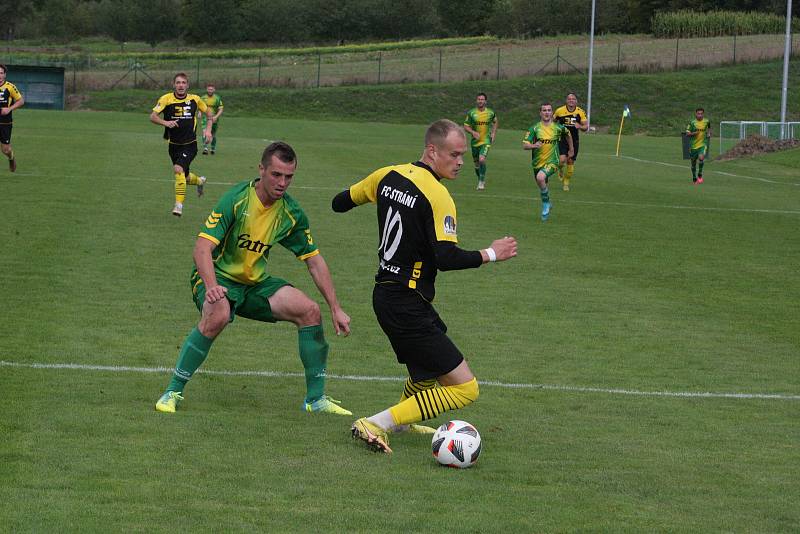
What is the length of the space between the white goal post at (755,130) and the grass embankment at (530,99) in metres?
9.31

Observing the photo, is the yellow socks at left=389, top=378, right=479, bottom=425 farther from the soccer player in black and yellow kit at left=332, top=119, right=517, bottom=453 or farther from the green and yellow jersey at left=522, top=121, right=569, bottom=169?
the green and yellow jersey at left=522, top=121, right=569, bottom=169

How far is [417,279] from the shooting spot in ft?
23.4

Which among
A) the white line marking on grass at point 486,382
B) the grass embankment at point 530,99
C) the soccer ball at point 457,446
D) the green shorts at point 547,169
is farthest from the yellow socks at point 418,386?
the grass embankment at point 530,99

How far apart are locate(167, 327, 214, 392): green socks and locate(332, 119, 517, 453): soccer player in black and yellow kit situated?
4.30 feet

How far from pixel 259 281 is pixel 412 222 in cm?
155

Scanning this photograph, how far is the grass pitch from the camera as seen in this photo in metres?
6.09

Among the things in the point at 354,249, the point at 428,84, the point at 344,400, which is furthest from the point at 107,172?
the point at 428,84

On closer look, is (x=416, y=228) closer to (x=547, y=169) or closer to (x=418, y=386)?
(x=418, y=386)

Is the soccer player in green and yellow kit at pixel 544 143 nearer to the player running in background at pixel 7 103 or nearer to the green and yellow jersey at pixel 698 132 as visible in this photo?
the green and yellow jersey at pixel 698 132

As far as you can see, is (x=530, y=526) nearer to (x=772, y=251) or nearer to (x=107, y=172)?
(x=772, y=251)

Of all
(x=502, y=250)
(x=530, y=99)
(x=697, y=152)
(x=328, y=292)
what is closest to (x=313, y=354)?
(x=328, y=292)

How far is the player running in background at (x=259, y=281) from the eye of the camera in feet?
25.5

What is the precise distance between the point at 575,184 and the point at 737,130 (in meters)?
25.4

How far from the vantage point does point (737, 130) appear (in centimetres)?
5206
